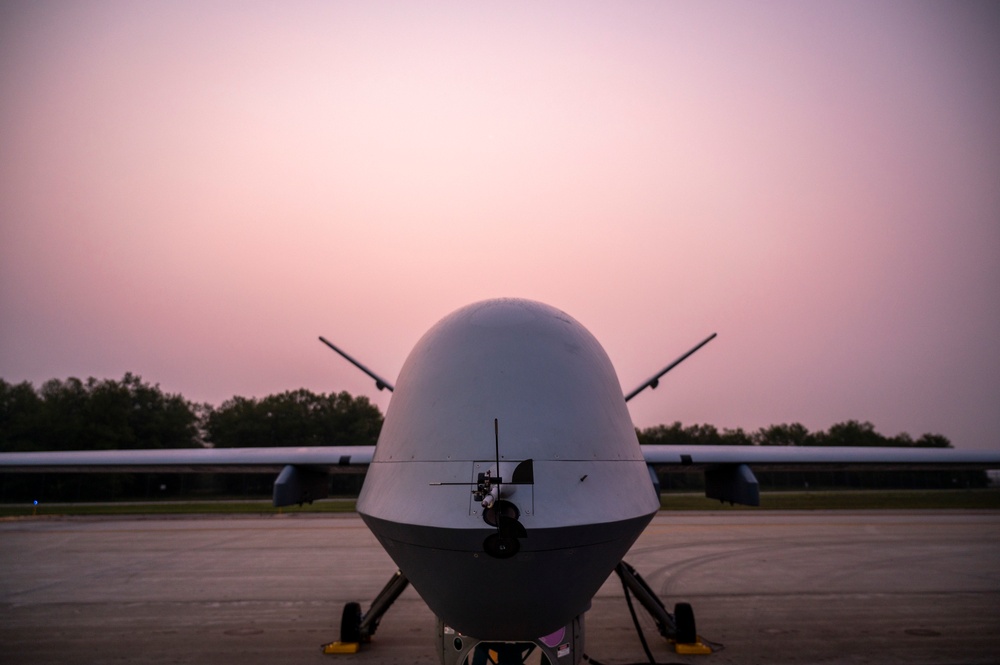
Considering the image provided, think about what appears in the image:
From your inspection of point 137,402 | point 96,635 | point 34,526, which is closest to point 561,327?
point 96,635

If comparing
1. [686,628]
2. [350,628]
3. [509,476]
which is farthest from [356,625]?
[509,476]

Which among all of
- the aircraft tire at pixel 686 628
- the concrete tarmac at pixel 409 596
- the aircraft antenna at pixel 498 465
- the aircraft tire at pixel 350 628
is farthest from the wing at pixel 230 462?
the aircraft tire at pixel 686 628

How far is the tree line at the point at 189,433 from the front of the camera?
140 feet

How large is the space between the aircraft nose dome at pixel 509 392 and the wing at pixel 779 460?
11.4 feet

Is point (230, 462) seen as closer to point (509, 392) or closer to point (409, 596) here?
point (509, 392)

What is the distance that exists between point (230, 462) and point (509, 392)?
593 centimetres

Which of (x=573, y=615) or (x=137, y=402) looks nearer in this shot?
(x=573, y=615)

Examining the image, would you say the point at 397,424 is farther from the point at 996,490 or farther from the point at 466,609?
the point at 996,490

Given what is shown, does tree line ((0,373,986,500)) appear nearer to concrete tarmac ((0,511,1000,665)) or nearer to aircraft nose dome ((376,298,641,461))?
concrete tarmac ((0,511,1000,665))

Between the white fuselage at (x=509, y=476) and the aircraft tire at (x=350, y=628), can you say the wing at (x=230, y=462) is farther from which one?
the white fuselage at (x=509, y=476)

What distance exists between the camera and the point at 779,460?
297 inches

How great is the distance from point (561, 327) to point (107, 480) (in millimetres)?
47119

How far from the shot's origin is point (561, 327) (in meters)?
4.02

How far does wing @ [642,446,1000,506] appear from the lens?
7.13m
